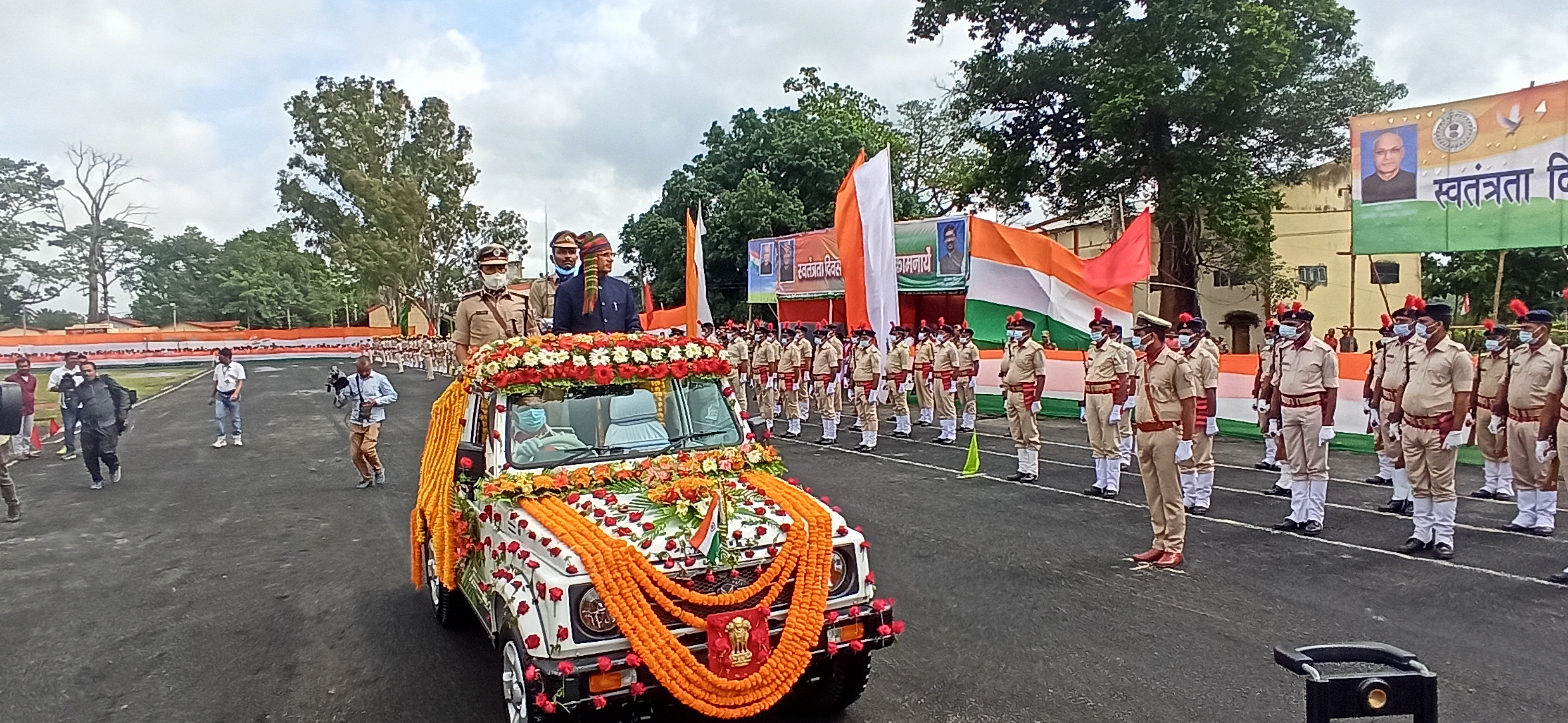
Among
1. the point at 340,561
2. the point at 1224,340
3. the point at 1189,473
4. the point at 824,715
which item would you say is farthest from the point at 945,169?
the point at 824,715

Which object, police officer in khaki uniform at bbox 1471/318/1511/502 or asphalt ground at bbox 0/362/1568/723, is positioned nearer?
asphalt ground at bbox 0/362/1568/723

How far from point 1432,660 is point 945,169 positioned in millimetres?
34962

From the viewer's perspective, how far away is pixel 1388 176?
41.5ft

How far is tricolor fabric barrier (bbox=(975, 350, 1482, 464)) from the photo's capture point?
13.3 metres

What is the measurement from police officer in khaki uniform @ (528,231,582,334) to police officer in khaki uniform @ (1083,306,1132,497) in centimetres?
623

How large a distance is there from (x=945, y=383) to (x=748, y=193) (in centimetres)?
1663

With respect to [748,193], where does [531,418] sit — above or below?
below

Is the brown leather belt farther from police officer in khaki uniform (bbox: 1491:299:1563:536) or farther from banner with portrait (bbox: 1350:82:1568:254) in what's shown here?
banner with portrait (bbox: 1350:82:1568:254)

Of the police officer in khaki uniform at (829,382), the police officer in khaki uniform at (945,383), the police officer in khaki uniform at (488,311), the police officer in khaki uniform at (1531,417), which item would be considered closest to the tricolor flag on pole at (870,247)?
the police officer in khaki uniform at (488,311)

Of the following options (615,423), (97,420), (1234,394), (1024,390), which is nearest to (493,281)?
(615,423)

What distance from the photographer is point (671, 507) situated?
4.50 meters

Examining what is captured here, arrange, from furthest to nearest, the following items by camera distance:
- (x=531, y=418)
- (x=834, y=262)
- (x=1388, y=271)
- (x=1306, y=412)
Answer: (x=1388, y=271)
(x=834, y=262)
(x=1306, y=412)
(x=531, y=418)

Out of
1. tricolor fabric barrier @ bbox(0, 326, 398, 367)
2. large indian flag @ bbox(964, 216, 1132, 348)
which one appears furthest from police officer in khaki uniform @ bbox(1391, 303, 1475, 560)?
tricolor fabric barrier @ bbox(0, 326, 398, 367)

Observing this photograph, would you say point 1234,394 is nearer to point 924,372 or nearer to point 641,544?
point 924,372
